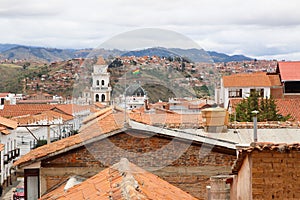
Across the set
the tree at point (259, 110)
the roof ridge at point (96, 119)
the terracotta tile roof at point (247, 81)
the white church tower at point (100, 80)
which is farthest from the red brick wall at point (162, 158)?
the terracotta tile roof at point (247, 81)

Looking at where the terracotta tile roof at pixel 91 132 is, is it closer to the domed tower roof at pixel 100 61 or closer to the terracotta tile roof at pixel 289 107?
the domed tower roof at pixel 100 61

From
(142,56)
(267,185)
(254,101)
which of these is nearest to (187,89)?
(142,56)

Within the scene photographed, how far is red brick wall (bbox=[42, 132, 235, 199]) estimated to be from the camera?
11.1 m

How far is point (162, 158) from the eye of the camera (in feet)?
36.6

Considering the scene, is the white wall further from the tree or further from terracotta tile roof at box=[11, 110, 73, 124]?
the tree

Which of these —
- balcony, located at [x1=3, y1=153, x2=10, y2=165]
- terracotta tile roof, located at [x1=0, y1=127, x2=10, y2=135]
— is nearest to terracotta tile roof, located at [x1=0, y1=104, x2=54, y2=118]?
terracotta tile roof, located at [x1=0, y1=127, x2=10, y2=135]

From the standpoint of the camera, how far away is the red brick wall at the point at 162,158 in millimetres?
11141

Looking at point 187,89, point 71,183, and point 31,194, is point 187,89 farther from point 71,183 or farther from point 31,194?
point 31,194

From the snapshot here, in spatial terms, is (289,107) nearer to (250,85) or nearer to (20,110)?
(250,85)

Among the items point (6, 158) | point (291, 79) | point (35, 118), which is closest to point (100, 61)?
point (6, 158)

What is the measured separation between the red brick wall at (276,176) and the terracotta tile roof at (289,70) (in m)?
50.6

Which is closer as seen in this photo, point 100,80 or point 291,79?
point 100,80

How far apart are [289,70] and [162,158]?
48.0 m

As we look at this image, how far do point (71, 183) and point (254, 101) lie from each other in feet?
94.1
